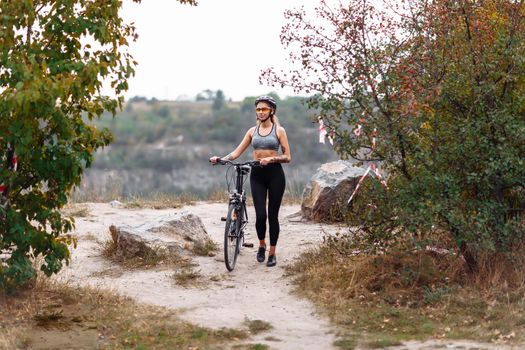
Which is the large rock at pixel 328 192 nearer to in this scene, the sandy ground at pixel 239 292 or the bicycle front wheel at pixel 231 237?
the sandy ground at pixel 239 292

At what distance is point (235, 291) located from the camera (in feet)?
29.6

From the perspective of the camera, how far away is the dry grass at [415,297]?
711 cm

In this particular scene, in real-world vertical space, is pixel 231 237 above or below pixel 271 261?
above

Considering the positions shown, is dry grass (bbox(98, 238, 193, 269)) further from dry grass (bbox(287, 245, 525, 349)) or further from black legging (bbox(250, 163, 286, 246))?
dry grass (bbox(287, 245, 525, 349))

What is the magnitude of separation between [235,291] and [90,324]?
6.49 feet

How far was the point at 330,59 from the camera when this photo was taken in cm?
856

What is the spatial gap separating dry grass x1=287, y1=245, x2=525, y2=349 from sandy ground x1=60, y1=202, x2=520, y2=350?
21cm

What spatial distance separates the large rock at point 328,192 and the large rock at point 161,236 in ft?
9.26

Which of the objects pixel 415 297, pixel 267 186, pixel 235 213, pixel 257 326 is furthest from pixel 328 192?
pixel 257 326

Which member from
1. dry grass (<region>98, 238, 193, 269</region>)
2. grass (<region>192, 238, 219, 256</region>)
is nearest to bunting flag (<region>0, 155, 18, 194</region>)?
dry grass (<region>98, 238, 193, 269</region>)

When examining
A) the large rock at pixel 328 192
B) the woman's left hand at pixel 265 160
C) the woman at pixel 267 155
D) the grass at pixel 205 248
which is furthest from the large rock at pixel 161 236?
the large rock at pixel 328 192

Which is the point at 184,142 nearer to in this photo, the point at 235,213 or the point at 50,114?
the point at 235,213

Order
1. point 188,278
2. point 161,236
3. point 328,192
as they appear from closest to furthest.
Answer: point 188,278 → point 161,236 → point 328,192

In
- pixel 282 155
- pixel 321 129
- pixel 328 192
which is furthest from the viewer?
pixel 328 192
